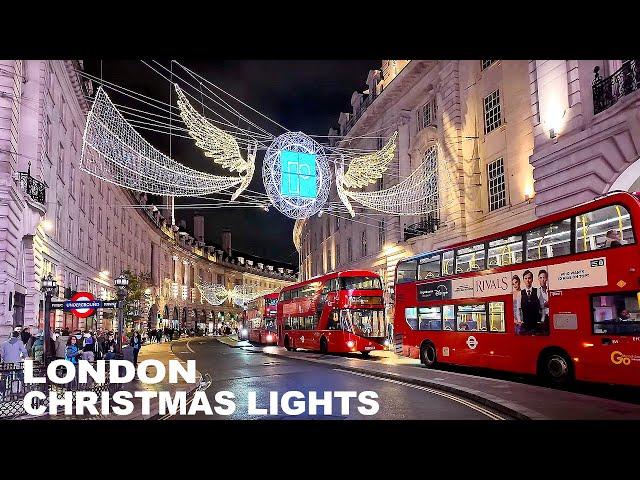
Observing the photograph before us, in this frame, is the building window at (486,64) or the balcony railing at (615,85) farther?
the building window at (486,64)

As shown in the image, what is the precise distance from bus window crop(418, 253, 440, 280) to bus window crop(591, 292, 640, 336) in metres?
7.10

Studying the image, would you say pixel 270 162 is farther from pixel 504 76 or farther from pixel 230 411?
pixel 504 76

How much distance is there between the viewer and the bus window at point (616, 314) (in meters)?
13.1

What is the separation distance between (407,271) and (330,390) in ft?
26.4

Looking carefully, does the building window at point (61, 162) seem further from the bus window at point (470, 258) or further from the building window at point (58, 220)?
the bus window at point (470, 258)

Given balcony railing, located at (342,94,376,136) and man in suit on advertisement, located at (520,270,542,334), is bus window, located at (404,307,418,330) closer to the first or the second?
man in suit on advertisement, located at (520,270,542,334)

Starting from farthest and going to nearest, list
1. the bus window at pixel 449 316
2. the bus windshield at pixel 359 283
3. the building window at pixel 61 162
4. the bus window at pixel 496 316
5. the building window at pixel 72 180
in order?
the building window at pixel 72 180
the building window at pixel 61 162
the bus windshield at pixel 359 283
the bus window at pixel 449 316
the bus window at pixel 496 316

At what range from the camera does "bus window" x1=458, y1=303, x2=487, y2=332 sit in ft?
60.3

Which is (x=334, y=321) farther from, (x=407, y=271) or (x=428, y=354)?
(x=428, y=354)

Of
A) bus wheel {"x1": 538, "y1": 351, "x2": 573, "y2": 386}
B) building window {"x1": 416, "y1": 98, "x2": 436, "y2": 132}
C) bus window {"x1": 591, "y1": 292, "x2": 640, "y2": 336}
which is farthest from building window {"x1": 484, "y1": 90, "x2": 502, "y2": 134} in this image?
bus window {"x1": 591, "y1": 292, "x2": 640, "y2": 336}

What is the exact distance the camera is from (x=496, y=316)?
1775cm

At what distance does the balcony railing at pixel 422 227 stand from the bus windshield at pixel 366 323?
6282 millimetres

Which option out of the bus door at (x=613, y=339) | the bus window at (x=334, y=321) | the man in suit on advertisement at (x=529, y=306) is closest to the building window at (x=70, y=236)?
the bus window at (x=334, y=321)
